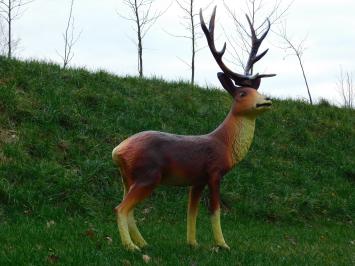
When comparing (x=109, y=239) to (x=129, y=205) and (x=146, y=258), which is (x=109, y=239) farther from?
(x=146, y=258)

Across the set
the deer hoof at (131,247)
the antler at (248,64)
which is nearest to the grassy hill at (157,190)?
the deer hoof at (131,247)

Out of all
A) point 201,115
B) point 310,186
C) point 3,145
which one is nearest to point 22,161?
point 3,145

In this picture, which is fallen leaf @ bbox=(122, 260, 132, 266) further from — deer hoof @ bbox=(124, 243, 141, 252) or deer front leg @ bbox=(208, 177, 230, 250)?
deer front leg @ bbox=(208, 177, 230, 250)

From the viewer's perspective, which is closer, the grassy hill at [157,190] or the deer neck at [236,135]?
the deer neck at [236,135]

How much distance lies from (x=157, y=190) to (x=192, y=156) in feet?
12.2

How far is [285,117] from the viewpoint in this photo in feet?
44.9

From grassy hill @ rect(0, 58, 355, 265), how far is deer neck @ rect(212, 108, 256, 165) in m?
1.04

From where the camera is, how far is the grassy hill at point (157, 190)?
586cm

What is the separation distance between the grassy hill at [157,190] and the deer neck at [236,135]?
3.43ft

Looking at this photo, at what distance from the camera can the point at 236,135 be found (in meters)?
5.79

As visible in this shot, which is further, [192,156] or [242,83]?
[242,83]

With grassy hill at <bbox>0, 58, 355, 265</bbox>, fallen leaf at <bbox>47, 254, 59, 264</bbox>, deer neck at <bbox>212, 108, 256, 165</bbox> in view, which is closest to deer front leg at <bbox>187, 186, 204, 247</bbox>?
grassy hill at <bbox>0, 58, 355, 265</bbox>

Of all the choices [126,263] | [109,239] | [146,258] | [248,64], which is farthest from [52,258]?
[248,64]

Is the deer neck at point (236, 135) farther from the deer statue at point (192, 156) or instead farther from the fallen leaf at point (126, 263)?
the fallen leaf at point (126, 263)
